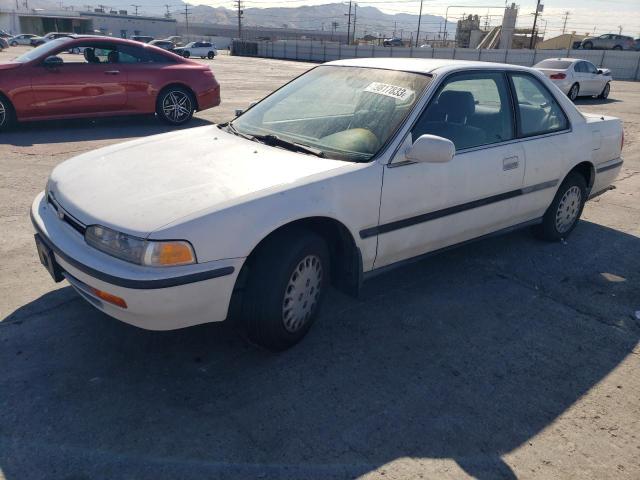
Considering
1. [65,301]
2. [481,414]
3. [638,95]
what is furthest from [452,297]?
[638,95]

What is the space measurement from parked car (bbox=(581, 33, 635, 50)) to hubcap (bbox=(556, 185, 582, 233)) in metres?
44.8

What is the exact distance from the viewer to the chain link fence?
33531 millimetres

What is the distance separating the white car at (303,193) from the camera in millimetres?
2482

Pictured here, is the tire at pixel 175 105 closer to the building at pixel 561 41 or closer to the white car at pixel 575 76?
the white car at pixel 575 76

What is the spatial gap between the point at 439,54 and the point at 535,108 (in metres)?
40.4

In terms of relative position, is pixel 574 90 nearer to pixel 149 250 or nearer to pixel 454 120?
pixel 454 120

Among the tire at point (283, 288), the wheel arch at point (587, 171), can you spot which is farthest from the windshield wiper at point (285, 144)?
the wheel arch at point (587, 171)

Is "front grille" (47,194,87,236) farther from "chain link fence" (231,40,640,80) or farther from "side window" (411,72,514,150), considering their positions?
"chain link fence" (231,40,640,80)

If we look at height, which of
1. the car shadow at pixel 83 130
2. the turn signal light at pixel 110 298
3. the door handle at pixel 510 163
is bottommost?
the car shadow at pixel 83 130

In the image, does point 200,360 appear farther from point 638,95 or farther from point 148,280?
point 638,95

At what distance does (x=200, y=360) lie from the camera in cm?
289

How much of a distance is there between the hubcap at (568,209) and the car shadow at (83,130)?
6.29 meters

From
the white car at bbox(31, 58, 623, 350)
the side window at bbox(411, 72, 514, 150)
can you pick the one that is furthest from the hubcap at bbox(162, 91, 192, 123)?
the side window at bbox(411, 72, 514, 150)

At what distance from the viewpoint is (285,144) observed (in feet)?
10.9
